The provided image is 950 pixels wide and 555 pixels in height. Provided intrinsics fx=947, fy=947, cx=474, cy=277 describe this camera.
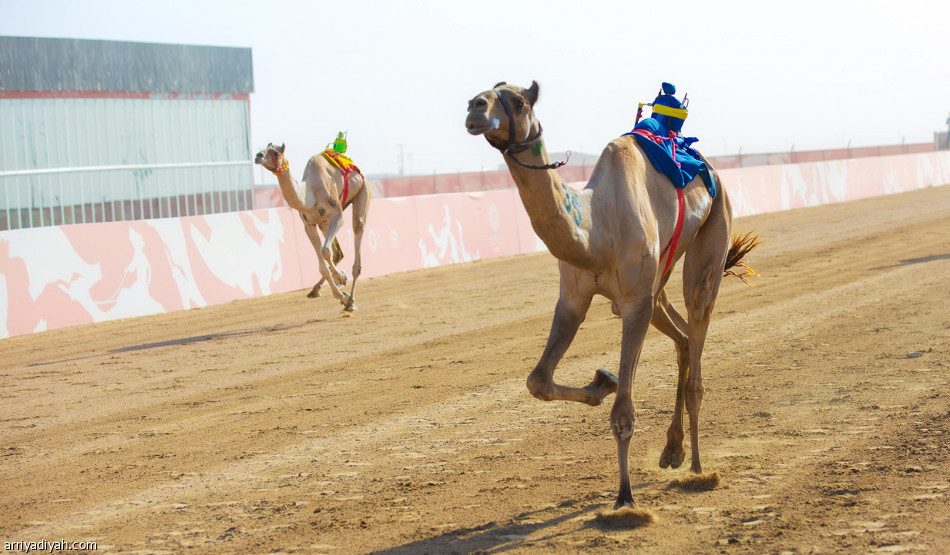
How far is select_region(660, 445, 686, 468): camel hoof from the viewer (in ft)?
20.6

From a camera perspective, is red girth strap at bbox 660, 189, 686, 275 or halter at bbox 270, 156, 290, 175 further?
halter at bbox 270, 156, 290, 175

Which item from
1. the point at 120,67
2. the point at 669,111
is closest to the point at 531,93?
the point at 669,111

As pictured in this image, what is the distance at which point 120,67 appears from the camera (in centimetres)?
3547

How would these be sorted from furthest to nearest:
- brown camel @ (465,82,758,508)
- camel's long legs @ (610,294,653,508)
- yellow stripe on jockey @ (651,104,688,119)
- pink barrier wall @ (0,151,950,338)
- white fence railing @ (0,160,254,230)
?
white fence railing @ (0,160,254,230) → pink barrier wall @ (0,151,950,338) → yellow stripe on jockey @ (651,104,688,119) → camel's long legs @ (610,294,653,508) → brown camel @ (465,82,758,508)

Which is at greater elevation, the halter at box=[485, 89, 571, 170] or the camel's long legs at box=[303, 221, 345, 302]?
the halter at box=[485, 89, 571, 170]

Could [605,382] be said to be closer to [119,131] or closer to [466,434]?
[466,434]

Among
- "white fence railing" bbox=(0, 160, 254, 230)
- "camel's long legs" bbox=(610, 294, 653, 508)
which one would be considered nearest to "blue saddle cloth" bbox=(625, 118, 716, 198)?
"camel's long legs" bbox=(610, 294, 653, 508)

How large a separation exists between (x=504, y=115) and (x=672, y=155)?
1.88 m

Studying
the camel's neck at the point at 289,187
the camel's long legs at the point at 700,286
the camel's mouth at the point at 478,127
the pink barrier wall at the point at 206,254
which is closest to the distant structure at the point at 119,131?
the pink barrier wall at the point at 206,254

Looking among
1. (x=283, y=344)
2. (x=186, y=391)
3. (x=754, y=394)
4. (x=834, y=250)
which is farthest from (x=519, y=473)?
(x=834, y=250)

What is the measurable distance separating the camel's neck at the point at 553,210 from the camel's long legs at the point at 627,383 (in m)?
0.45

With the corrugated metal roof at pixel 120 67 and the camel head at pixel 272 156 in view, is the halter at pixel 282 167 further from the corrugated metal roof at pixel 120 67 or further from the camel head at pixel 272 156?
the corrugated metal roof at pixel 120 67

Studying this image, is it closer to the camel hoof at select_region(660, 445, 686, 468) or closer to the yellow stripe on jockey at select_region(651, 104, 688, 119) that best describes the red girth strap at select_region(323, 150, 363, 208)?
the yellow stripe on jockey at select_region(651, 104, 688, 119)

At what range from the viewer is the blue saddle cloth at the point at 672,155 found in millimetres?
6098
